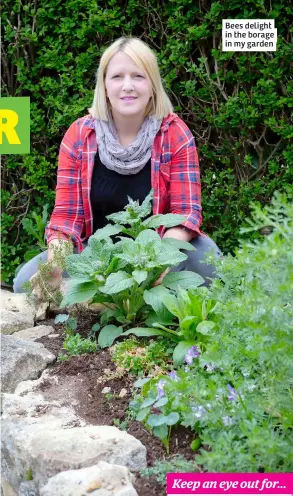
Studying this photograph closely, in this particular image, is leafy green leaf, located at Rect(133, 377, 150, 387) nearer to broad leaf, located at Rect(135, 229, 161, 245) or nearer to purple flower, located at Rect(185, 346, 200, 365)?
purple flower, located at Rect(185, 346, 200, 365)

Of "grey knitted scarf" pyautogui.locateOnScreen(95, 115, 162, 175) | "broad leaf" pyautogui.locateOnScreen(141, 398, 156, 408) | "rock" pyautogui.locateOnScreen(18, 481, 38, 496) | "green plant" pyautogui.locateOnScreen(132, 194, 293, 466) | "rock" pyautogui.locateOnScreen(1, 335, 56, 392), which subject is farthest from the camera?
"grey knitted scarf" pyautogui.locateOnScreen(95, 115, 162, 175)

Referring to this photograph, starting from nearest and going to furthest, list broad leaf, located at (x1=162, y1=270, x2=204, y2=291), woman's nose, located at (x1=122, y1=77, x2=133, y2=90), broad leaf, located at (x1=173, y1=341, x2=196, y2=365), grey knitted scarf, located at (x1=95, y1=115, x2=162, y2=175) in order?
broad leaf, located at (x1=173, y1=341, x2=196, y2=365) < broad leaf, located at (x1=162, y1=270, x2=204, y2=291) < woman's nose, located at (x1=122, y1=77, x2=133, y2=90) < grey knitted scarf, located at (x1=95, y1=115, x2=162, y2=175)

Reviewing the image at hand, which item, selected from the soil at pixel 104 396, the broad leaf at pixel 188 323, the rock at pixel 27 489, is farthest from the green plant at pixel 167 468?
the broad leaf at pixel 188 323

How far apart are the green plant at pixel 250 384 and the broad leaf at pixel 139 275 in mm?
441

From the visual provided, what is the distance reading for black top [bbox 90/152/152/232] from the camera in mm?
3785

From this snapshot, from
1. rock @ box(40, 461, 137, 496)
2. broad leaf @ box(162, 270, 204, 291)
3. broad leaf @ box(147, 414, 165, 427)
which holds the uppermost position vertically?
broad leaf @ box(162, 270, 204, 291)

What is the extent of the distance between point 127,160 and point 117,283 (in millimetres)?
1082

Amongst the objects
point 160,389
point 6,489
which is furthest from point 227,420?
point 6,489

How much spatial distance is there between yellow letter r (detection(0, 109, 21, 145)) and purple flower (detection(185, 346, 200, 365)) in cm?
195

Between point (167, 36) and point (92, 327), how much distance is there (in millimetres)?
2149

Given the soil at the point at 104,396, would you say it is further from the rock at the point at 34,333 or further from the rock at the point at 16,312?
the rock at the point at 16,312

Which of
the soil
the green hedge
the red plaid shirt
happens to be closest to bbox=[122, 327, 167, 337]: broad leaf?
the soil

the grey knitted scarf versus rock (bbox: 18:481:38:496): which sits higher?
the grey knitted scarf

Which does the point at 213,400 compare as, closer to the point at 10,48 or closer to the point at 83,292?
the point at 83,292
